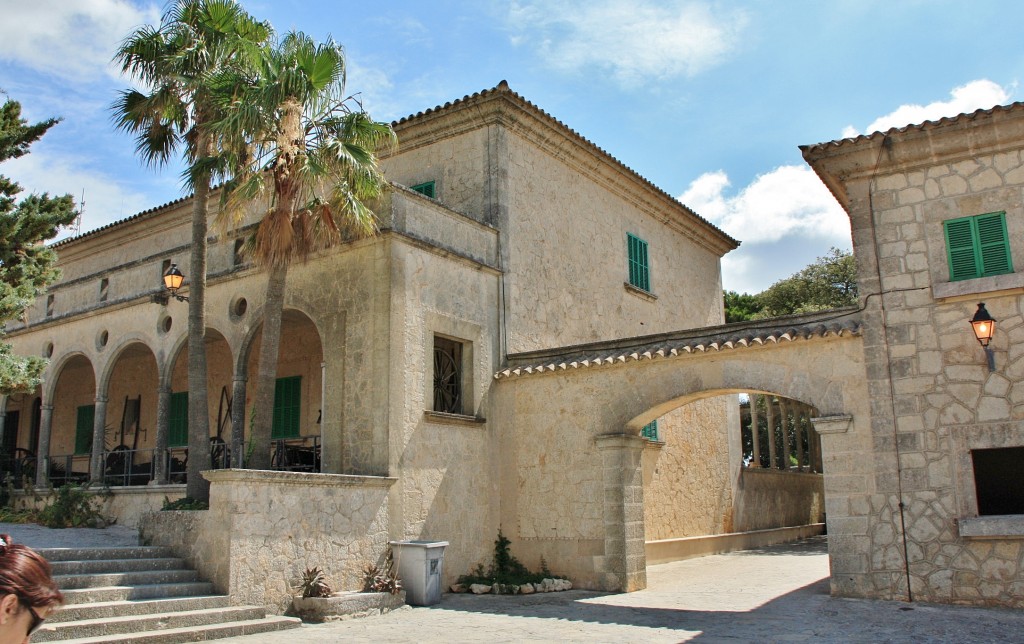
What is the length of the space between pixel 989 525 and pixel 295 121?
10.7m

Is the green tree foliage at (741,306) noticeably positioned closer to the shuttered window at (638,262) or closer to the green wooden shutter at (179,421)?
the shuttered window at (638,262)

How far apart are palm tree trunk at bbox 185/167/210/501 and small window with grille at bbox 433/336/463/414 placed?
3.83m

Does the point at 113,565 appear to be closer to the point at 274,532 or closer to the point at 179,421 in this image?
the point at 274,532

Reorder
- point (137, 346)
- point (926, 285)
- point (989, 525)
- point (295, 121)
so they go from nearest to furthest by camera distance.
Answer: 1. point (989, 525)
2. point (926, 285)
3. point (295, 121)
4. point (137, 346)

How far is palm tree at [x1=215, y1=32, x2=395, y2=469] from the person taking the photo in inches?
485

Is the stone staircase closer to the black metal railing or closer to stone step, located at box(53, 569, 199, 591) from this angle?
stone step, located at box(53, 569, 199, 591)

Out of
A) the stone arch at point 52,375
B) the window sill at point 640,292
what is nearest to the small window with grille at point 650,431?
the window sill at point 640,292

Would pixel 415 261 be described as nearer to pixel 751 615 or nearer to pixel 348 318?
pixel 348 318

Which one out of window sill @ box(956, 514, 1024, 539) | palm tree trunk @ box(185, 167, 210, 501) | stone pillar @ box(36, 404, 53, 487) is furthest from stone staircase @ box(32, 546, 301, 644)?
window sill @ box(956, 514, 1024, 539)

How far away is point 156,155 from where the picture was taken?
13945 mm

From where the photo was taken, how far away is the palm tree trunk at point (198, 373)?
12672mm

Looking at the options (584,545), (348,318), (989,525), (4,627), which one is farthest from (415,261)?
(4,627)

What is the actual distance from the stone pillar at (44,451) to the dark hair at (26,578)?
16.7 metres

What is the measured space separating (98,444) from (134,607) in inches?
317
